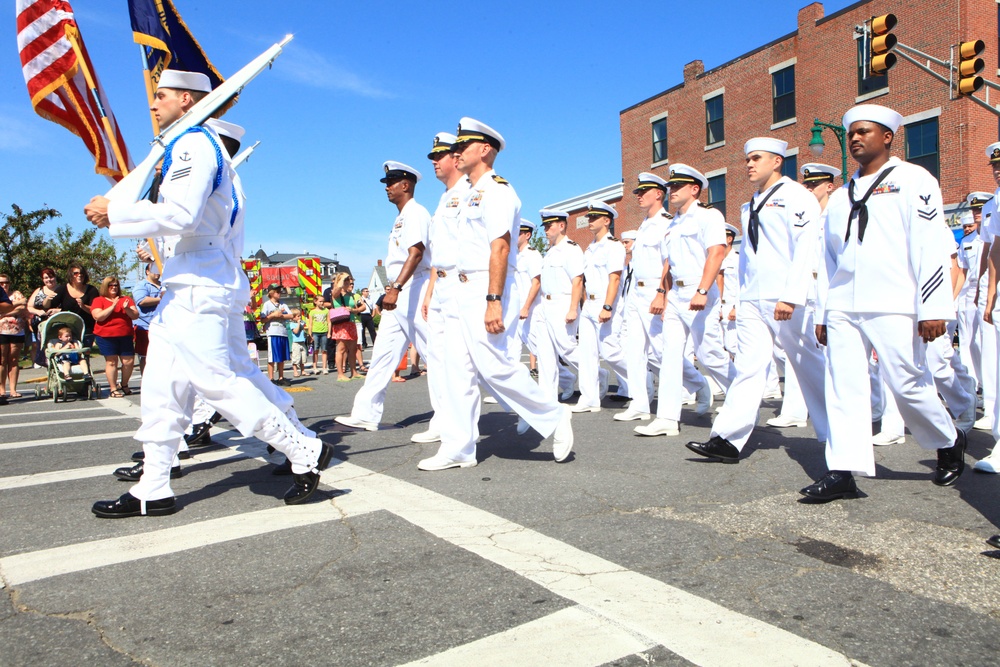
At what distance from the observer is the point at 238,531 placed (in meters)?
3.71

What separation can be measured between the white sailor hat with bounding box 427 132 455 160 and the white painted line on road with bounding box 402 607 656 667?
→ 4497 mm

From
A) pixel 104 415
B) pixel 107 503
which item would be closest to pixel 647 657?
pixel 107 503

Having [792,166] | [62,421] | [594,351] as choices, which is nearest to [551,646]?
[594,351]

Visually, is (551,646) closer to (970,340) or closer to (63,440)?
(63,440)

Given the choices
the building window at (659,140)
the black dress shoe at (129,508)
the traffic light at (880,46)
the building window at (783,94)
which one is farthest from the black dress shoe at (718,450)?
the building window at (659,140)

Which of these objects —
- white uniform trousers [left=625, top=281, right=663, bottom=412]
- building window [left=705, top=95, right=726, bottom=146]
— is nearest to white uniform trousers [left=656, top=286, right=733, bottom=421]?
white uniform trousers [left=625, top=281, right=663, bottom=412]

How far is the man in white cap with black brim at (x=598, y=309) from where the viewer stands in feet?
27.9

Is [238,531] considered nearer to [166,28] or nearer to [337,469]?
[337,469]

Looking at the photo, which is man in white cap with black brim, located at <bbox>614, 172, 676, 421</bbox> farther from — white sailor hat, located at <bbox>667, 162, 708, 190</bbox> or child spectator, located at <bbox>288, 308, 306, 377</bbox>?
child spectator, located at <bbox>288, 308, 306, 377</bbox>

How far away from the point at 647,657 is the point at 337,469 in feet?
10.5

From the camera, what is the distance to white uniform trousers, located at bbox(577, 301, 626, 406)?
8.48 metres

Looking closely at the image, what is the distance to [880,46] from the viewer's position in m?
12.6

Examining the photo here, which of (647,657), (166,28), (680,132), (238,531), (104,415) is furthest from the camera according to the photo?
(680,132)

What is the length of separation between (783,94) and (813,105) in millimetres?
1812
